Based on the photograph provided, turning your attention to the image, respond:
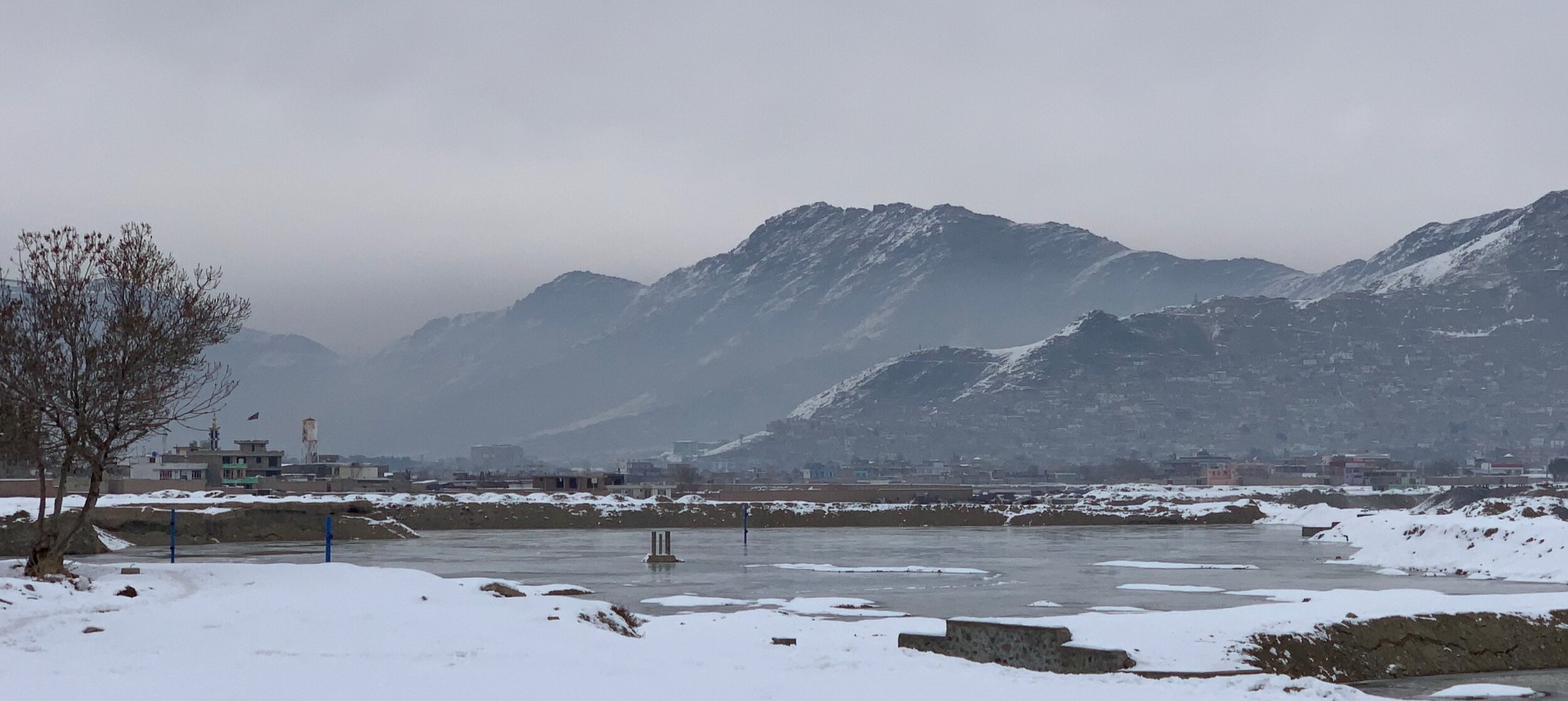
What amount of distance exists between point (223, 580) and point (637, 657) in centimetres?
1160

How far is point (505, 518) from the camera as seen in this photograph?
103500 mm

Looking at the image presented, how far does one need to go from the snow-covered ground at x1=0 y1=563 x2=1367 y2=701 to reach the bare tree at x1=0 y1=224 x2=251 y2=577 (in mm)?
3359

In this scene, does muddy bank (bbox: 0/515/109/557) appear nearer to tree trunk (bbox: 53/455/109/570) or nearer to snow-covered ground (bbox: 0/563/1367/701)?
tree trunk (bbox: 53/455/109/570)

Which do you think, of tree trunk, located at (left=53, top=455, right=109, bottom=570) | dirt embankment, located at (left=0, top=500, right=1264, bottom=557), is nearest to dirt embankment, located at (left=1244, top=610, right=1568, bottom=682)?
tree trunk, located at (left=53, top=455, right=109, bottom=570)

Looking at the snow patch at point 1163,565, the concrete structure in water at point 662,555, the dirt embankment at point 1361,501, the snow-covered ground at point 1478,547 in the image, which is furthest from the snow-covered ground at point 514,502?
the dirt embankment at point 1361,501

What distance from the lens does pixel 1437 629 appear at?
91.2 feet

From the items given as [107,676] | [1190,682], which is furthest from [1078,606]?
[107,676]

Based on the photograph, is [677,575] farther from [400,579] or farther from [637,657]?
A: [637,657]

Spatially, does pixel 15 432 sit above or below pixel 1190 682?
above

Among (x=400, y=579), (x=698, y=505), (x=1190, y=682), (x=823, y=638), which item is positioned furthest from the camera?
(x=698, y=505)

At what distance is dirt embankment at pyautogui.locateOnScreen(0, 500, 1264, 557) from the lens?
72.8 m

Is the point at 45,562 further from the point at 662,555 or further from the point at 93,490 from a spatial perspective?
the point at 662,555

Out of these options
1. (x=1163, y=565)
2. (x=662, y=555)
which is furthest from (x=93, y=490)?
(x=1163, y=565)

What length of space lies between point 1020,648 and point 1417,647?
7.80 m
